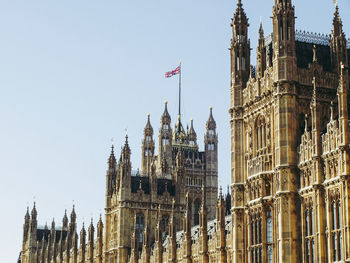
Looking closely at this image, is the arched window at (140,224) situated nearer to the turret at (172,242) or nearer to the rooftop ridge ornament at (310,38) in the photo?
the turret at (172,242)

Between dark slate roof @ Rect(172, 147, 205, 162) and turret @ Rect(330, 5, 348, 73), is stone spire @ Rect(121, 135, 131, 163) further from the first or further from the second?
dark slate roof @ Rect(172, 147, 205, 162)

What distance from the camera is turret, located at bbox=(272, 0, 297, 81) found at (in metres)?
54.5

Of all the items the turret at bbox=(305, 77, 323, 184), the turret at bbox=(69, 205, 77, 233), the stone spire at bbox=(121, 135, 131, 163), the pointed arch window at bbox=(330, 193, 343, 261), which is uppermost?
the stone spire at bbox=(121, 135, 131, 163)

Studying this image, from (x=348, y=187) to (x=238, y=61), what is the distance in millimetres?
17289

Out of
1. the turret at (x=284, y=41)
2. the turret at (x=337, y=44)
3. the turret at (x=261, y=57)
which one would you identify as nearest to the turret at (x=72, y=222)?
the turret at (x=261, y=57)

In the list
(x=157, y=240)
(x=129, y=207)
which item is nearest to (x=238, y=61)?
(x=157, y=240)

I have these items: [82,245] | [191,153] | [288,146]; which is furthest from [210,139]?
[288,146]

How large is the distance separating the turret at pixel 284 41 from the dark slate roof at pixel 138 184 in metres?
48.8

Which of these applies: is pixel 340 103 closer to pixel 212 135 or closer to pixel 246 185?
pixel 246 185

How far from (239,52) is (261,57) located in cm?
295

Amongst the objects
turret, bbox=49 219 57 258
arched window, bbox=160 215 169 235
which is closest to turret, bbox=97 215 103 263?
arched window, bbox=160 215 169 235

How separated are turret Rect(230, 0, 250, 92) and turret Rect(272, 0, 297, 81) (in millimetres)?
5532

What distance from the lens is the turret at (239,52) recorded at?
6047 cm

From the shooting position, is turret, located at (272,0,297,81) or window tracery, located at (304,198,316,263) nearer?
window tracery, located at (304,198,316,263)
